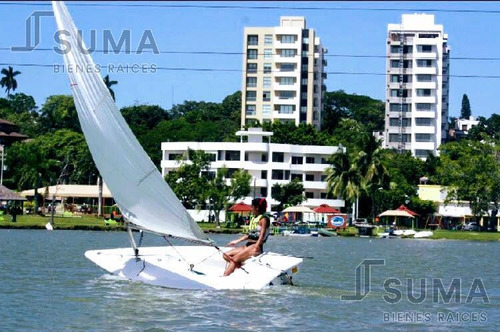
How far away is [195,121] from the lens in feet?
431

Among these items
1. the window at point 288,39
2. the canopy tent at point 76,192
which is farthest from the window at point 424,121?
the canopy tent at point 76,192

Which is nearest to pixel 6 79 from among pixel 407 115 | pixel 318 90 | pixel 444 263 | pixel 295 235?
pixel 318 90

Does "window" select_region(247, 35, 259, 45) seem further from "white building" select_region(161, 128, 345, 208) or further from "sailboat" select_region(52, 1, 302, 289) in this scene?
"sailboat" select_region(52, 1, 302, 289)

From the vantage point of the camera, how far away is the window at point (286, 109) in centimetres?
11975

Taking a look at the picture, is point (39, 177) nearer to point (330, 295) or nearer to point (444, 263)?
point (444, 263)

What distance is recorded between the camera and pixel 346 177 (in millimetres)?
84938

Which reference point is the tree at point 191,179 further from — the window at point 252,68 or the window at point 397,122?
the window at point 397,122

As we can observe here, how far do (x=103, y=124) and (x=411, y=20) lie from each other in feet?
361

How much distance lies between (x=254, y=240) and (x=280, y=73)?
96.5 metres

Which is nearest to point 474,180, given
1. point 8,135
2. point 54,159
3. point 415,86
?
point 415,86

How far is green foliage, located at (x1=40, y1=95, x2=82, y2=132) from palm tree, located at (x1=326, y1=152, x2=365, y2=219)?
35721 mm

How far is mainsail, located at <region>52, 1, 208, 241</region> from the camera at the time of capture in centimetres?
2341

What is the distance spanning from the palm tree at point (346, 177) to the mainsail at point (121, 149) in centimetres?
6124

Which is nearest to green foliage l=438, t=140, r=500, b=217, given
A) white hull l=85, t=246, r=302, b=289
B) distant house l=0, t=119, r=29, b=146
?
distant house l=0, t=119, r=29, b=146
